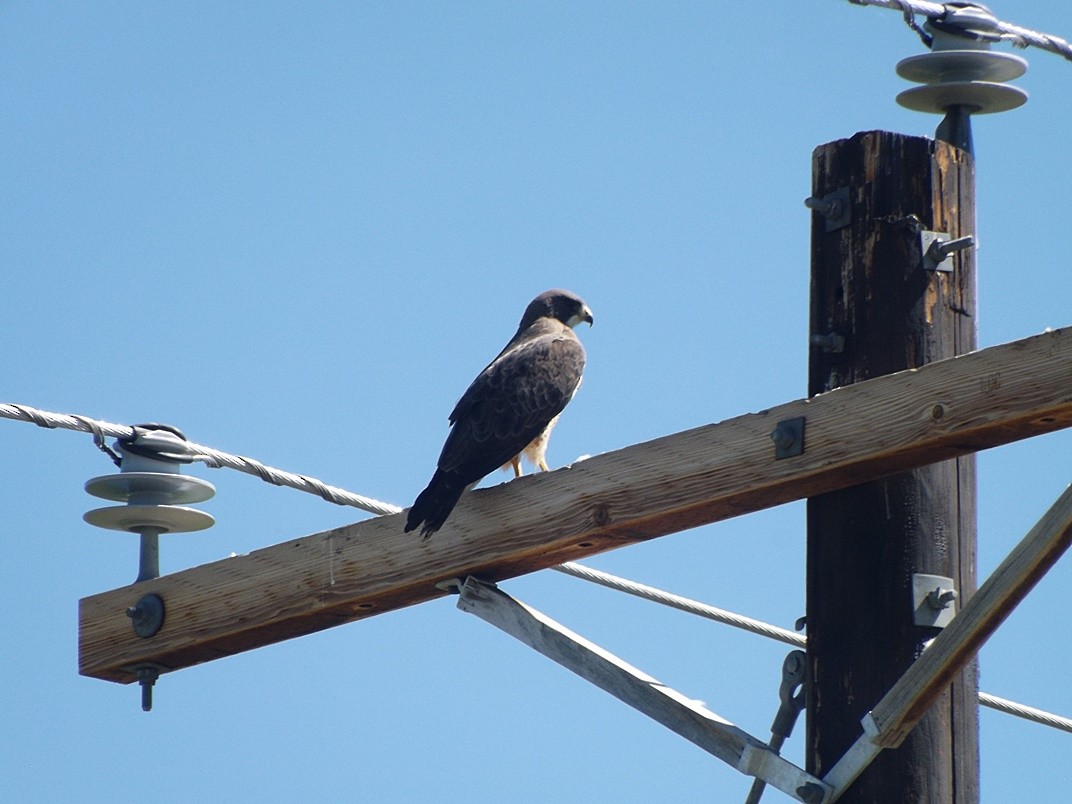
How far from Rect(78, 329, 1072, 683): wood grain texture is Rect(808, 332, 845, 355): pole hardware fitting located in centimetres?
25

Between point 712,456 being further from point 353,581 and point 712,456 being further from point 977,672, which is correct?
point 353,581

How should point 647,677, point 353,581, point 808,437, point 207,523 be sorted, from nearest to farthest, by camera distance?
point 808,437 → point 647,677 → point 353,581 → point 207,523

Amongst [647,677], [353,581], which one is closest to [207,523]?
[353,581]

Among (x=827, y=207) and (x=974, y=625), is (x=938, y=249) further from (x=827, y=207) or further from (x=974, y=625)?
(x=974, y=625)

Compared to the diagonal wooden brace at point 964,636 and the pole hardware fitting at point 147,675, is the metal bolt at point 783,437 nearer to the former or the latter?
the diagonal wooden brace at point 964,636

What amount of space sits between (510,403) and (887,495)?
1.81 m

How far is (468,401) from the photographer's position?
5504mm

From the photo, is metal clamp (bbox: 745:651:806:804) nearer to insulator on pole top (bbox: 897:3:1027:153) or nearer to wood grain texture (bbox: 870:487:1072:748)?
wood grain texture (bbox: 870:487:1072:748)

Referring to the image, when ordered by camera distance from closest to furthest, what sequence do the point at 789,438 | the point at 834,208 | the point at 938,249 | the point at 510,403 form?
the point at 789,438, the point at 938,249, the point at 834,208, the point at 510,403

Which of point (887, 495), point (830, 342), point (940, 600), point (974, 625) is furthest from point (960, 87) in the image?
point (974, 625)

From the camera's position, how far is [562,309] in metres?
7.23

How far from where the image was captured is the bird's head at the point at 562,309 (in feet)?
23.7

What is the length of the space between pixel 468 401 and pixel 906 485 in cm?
193

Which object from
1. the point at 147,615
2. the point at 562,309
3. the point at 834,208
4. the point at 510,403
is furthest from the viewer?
the point at 562,309
